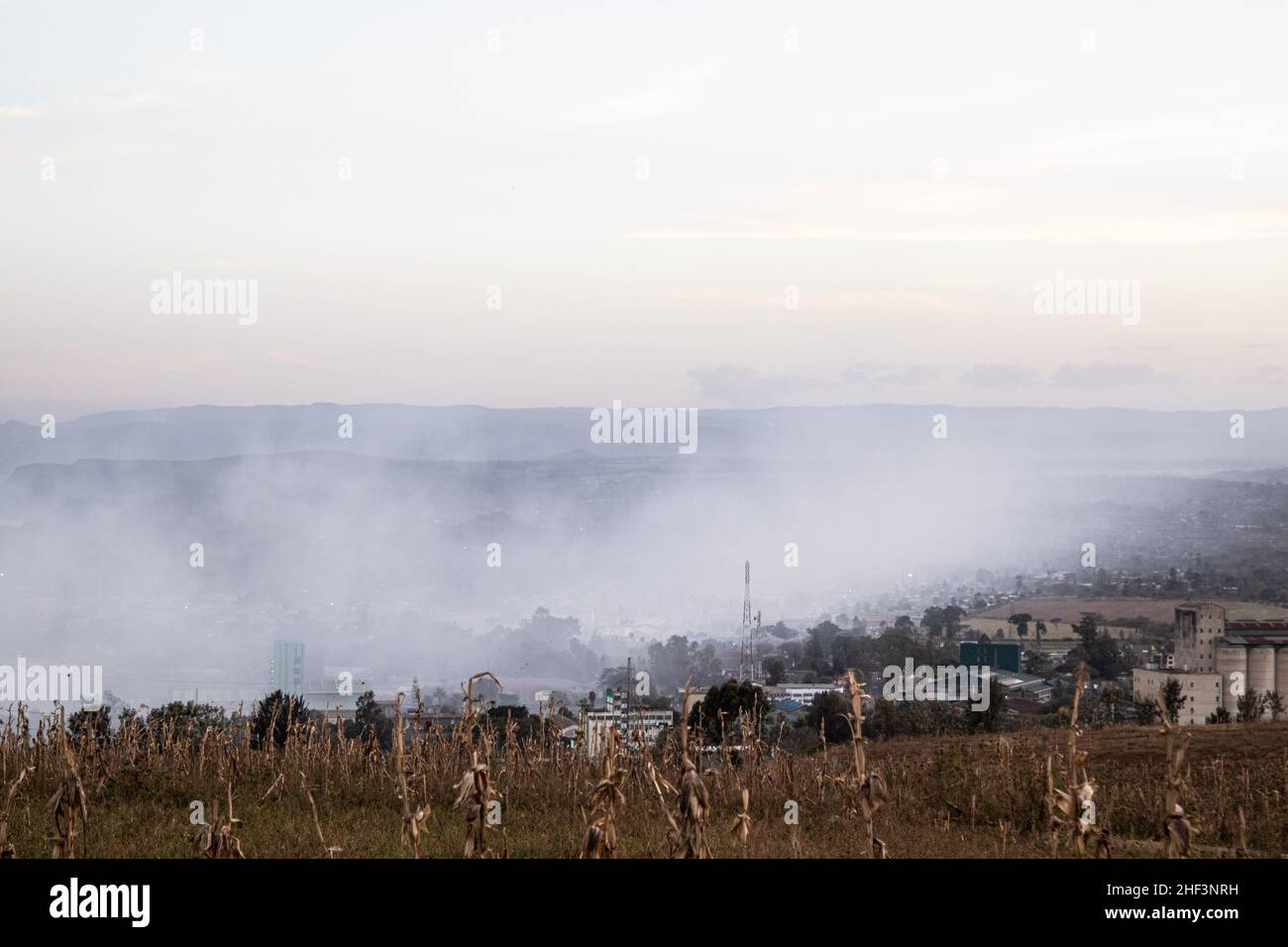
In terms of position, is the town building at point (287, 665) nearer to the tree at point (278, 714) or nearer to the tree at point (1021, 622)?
the tree at point (278, 714)

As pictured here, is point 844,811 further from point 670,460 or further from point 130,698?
point 670,460

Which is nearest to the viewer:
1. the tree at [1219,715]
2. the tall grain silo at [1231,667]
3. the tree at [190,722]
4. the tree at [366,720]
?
the tree at [190,722]

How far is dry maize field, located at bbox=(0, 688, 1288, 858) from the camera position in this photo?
10391mm

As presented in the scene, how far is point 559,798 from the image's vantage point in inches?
507

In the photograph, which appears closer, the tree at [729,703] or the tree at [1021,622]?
the tree at [729,703]

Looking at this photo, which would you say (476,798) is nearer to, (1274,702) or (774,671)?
(1274,702)

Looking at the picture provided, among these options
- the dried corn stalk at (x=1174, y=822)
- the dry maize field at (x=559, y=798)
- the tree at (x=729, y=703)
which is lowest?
the tree at (x=729, y=703)

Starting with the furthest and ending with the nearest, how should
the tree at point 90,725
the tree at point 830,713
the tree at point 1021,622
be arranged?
the tree at point 1021,622 < the tree at point 830,713 < the tree at point 90,725

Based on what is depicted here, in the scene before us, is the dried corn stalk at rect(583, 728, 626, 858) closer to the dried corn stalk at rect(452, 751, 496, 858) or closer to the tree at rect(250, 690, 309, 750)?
the dried corn stalk at rect(452, 751, 496, 858)

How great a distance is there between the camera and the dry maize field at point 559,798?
10391mm

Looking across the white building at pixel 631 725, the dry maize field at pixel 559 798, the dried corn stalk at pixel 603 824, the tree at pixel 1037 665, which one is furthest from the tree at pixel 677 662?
the dried corn stalk at pixel 603 824

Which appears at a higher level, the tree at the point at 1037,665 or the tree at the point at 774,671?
the tree at the point at 1037,665
